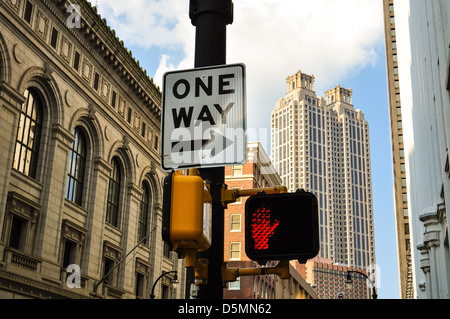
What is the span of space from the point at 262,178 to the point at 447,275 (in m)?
63.7

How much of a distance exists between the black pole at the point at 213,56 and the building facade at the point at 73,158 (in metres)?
28.2

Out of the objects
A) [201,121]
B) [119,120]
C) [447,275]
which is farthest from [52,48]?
[201,121]

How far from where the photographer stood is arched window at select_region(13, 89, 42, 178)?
3362 centimetres

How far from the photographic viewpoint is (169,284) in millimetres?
55375

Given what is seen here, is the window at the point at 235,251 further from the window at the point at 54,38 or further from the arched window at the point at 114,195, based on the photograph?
the window at the point at 54,38

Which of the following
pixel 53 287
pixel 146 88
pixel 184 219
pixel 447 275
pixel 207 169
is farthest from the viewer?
pixel 146 88

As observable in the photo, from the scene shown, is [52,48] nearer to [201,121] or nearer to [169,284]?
[169,284]

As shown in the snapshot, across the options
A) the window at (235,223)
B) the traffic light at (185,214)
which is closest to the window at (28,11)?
the traffic light at (185,214)

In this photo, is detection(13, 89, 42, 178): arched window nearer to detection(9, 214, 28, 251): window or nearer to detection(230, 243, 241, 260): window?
detection(9, 214, 28, 251): window

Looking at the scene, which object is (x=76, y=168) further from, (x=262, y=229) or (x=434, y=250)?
(x=262, y=229)

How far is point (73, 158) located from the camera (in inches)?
1561

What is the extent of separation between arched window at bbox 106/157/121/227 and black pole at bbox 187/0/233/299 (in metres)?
40.7

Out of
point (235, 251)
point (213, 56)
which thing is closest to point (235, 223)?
point (235, 251)

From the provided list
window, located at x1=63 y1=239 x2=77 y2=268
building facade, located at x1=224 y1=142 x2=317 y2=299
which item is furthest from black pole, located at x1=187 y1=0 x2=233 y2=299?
building facade, located at x1=224 y1=142 x2=317 y2=299
